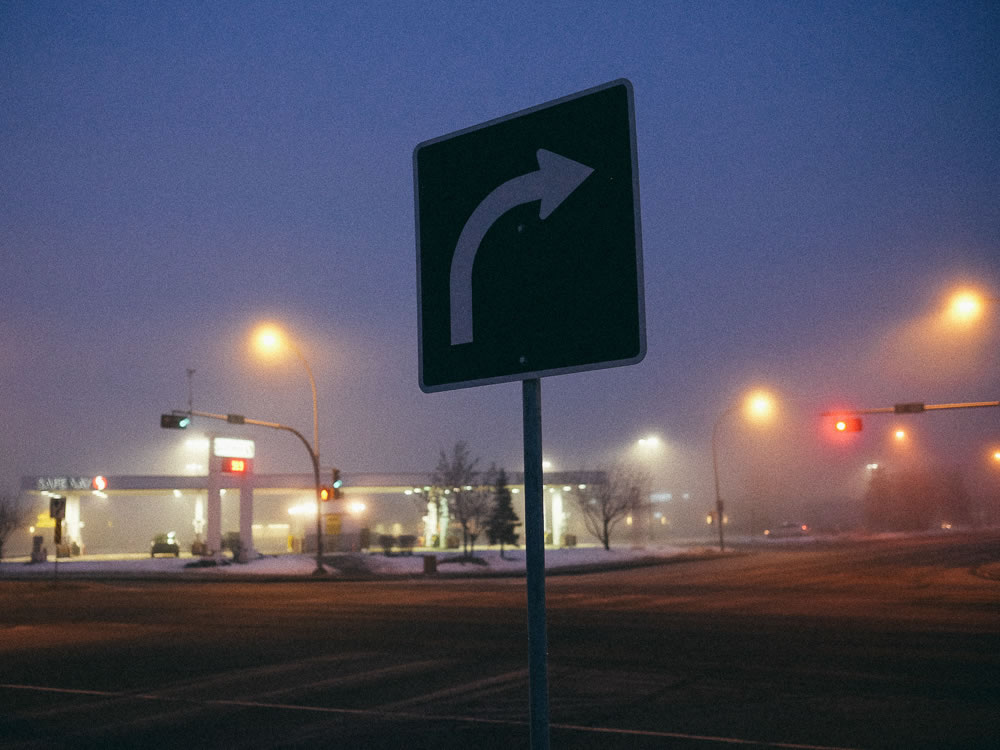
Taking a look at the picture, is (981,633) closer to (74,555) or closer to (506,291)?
(506,291)

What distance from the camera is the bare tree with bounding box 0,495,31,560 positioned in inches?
2416

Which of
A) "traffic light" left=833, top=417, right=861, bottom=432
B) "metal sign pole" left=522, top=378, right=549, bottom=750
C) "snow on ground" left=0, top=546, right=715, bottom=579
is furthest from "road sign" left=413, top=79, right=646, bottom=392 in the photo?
"snow on ground" left=0, top=546, right=715, bottom=579

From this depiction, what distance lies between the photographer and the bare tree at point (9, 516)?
201 feet

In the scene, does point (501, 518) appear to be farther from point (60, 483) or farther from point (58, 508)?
point (60, 483)

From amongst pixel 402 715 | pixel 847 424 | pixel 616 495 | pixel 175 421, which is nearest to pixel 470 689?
pixel 402 715

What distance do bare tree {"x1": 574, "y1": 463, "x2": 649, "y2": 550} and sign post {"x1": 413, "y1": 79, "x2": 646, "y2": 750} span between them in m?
53.2

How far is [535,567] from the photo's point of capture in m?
2.53

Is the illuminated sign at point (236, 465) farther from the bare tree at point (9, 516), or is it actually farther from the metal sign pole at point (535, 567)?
the metal sign pole at point (535, 567)

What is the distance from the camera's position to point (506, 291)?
2857 mm

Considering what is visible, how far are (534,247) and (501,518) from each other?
51898mm

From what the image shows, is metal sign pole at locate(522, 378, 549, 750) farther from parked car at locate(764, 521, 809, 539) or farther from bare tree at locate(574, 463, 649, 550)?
parked car at locate(764, 521, 809, 539)

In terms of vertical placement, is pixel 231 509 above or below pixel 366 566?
above

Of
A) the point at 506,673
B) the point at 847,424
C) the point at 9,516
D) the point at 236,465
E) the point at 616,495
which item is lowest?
the point at 506,673

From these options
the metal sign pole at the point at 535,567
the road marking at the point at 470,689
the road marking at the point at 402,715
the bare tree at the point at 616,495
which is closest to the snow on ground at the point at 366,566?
the bare tree at the point at 616,495
